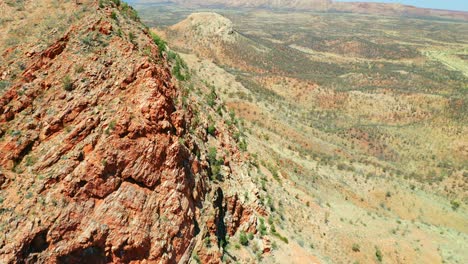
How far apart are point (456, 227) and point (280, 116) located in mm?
23355

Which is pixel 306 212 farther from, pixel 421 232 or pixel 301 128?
pixel 301 128

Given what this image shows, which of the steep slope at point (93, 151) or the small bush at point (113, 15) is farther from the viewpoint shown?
the small bush at point (113, 15)

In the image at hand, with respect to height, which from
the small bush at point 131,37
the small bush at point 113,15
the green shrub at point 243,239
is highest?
the small bush at point 113,15

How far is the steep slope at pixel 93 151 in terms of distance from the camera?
10.0 meters

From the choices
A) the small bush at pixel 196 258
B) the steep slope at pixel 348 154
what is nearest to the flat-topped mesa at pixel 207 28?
the steep slope at pixel 348 154

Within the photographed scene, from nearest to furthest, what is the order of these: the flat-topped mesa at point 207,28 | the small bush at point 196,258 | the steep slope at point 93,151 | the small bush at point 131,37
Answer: the steep slope at point 93,151, the small bush at point 196,258, the small bush at point 131,37, the flat-topped mesa at point 207,28

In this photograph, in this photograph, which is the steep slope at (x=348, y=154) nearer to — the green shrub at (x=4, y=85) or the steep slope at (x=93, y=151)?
the steep slope at (x=93, y=151)

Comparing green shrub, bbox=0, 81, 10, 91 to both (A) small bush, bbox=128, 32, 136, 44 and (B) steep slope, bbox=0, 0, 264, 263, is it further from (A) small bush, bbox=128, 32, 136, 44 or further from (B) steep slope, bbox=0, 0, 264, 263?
(A) small bush, bbox=128, 32, 136, 44

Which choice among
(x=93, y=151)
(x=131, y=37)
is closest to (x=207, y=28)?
(x=131, y=37)

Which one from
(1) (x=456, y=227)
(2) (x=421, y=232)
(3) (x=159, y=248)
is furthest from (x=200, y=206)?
(1) (x=456, y=227)

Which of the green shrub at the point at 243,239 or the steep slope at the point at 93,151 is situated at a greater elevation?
the steep slope at the point at 93,151

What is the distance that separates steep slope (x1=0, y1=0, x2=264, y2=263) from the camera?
32.8 ft

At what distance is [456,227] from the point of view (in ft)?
96.3

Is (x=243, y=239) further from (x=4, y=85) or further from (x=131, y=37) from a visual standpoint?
(x=4, y=85)
